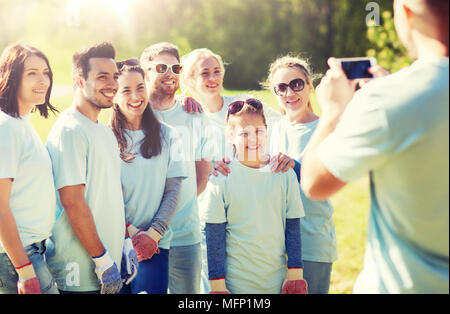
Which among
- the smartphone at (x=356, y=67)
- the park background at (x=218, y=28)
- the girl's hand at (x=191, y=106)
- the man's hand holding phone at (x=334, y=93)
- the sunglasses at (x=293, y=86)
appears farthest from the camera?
the park background at (x=218, y=28)

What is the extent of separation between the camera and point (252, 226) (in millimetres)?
2562

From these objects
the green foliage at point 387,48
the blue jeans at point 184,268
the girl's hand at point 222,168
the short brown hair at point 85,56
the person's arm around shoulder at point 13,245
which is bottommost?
the blue jeans at point 184,268

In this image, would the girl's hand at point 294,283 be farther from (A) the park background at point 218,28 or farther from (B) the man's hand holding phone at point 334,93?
(A) the park background at point 218,28

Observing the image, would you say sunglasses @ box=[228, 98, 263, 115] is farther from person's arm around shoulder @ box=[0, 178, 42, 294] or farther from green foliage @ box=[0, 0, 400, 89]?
green foliage @ box=[0, 0, 400, 89]

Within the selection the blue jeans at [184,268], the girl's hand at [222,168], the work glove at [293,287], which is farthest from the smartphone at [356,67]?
the blue jeans at [184,268]

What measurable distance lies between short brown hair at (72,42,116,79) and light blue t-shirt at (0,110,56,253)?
39 cm

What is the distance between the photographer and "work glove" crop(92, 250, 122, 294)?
2.41 m

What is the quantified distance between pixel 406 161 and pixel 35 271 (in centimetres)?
174

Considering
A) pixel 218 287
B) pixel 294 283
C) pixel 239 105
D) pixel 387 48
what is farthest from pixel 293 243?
pixel 387 48

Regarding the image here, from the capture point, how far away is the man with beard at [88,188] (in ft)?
7.76

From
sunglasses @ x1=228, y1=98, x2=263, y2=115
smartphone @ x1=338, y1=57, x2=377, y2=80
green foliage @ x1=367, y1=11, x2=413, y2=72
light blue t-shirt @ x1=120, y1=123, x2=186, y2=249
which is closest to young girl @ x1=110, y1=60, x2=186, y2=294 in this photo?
light blue t-shirt @ x1=120, y1=123, x2=186, y2=249

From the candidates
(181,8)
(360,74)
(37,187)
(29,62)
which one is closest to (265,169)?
(360,74)

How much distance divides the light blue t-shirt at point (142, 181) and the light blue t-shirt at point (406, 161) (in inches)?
59.1
